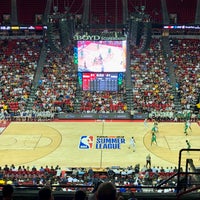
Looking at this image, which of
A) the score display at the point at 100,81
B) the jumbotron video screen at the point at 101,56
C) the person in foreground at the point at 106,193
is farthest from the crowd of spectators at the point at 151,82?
the person in foreground at the point at 106,193

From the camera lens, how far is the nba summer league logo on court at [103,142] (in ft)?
88.0

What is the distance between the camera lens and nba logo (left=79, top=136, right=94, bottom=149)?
2686 cm

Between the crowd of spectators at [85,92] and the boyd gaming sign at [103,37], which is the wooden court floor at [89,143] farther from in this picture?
the boyd gaming sign at [103,37]

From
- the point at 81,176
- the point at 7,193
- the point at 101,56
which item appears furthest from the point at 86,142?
the point at 7,193

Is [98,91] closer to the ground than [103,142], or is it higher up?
higher up

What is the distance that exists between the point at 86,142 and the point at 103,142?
1.31 meters

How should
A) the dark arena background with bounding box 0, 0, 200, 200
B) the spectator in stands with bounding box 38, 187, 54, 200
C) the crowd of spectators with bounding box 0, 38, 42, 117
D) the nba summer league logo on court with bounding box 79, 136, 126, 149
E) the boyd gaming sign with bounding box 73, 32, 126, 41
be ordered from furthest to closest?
the crowd of spectators with bounding box 0, 38, 42, 117
the boyd gaming sign with bounding box 73, 32, 126, 41
the nba summer league logo on court with bounding box 79, 136, 126, 149
the dark arena background with bounding box 0, 0, 200, 200
the spectator in stands with bounding box 38, 187, 54, 200

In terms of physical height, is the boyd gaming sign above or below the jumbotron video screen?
above

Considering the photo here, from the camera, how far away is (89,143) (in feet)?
90.1

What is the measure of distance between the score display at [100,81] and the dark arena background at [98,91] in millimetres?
96

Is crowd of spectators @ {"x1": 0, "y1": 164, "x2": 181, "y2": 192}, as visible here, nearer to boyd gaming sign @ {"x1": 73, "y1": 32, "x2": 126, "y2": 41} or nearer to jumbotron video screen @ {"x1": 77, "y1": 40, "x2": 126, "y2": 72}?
jumbotron video screen @ {"x1": 77, "y1": 40, "x2": 126, "y2": 72}

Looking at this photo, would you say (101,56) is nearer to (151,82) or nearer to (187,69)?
(151,82)

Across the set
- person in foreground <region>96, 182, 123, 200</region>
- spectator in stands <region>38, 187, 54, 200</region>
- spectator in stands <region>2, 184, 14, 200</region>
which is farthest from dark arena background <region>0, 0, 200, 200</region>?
person in foreground <region>96, 182, 123, 200</region>

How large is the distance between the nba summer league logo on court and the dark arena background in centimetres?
8
